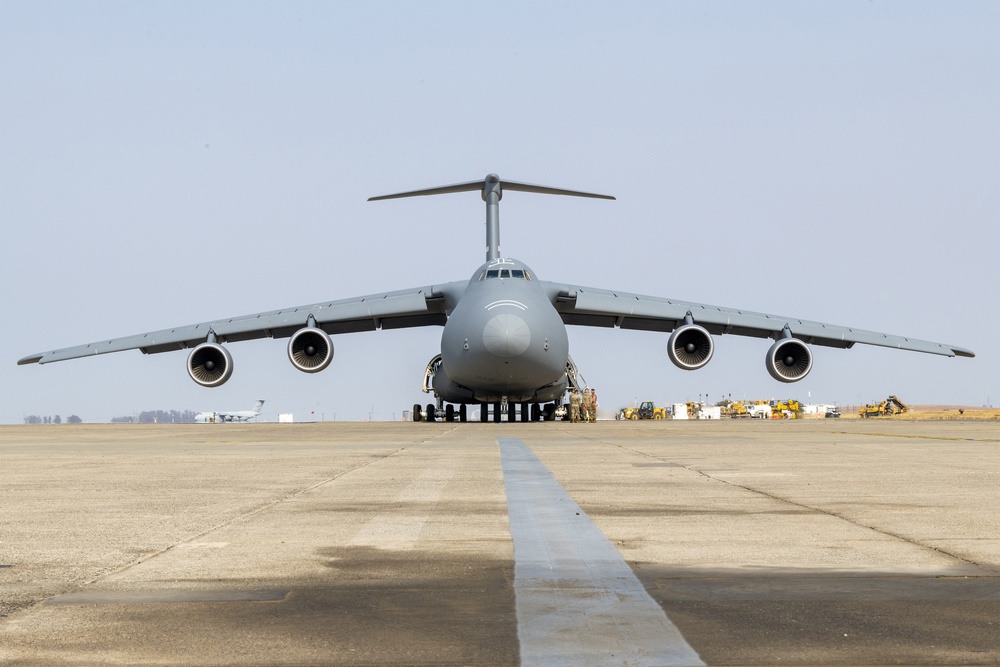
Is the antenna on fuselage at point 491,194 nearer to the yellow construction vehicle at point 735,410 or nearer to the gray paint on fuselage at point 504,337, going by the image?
the gray paint on fuselage at point 504,337

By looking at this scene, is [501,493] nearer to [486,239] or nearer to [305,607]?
[305,607]

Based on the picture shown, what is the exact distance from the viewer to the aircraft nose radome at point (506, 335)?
25969 mm

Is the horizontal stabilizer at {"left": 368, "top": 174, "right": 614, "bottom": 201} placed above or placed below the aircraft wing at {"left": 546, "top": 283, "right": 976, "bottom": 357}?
above

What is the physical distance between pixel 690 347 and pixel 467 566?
2662 cm

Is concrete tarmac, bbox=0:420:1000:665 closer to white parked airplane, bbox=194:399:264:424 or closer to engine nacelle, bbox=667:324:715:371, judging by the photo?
engine nacelle, bbox=667:324:715:371

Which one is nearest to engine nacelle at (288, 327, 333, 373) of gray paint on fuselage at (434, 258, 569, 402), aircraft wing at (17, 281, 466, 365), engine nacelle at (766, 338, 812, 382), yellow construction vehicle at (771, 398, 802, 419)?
aircraft wing at (17, 281, 466, 365)

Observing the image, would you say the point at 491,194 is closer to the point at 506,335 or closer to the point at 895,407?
the point at 506,335

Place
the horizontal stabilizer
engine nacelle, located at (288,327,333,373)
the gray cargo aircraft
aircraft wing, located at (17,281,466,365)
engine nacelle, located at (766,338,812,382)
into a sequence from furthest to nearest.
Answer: the horizontal stabilizer, aircraft wing, located at (17,281,466,365), engine nacelle, located at (766,338,812,382), engine nacelle, located at (288,327,333,373), the gray cargo aircraft

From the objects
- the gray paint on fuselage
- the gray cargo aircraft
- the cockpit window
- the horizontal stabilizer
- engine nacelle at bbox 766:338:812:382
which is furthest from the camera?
the horizontal stabilizer

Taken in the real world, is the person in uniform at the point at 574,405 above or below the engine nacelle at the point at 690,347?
below

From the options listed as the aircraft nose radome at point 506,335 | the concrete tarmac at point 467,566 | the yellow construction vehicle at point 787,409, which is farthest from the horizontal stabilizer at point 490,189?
the yellow construction vehicle at point 787,409

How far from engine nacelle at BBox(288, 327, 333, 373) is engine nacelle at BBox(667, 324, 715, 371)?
31.4 ft

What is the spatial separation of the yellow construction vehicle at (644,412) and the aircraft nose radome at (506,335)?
42.4 metres

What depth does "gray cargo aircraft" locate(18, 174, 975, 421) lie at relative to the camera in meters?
28.0
